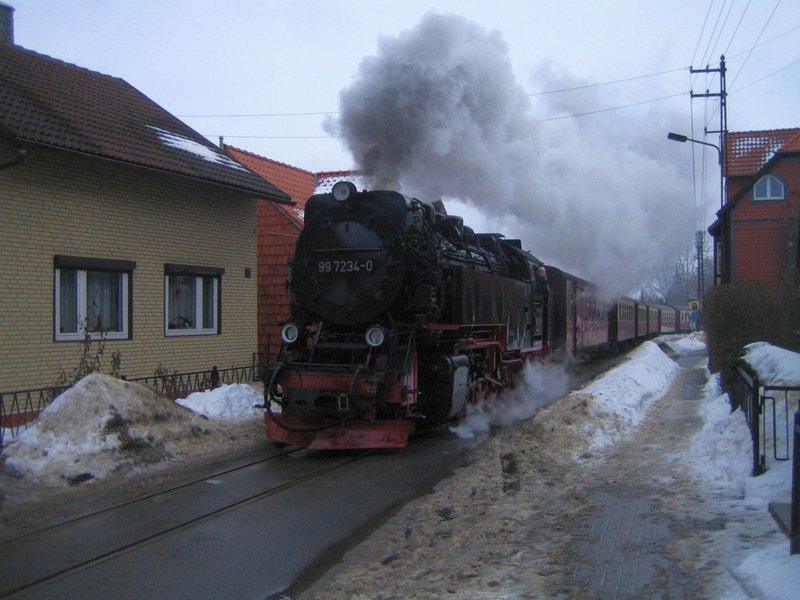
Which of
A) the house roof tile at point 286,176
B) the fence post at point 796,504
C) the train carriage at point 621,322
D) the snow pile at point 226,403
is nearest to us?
the fence post at point 796,504

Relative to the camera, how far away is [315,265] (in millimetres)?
9703

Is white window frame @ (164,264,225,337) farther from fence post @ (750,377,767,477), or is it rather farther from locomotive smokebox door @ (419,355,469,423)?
fence post @ (750,377,767,477)

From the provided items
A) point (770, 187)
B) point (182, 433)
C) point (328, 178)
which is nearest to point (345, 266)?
point (182, 433)

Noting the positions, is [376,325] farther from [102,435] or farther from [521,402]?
[521,402]

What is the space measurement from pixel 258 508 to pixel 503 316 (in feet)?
20.5

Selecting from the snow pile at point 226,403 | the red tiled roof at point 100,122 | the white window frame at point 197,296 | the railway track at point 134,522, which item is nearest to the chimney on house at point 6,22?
the red tiled roof at point 100,122

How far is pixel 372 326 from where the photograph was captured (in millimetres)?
9102

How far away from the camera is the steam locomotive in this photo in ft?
28.7

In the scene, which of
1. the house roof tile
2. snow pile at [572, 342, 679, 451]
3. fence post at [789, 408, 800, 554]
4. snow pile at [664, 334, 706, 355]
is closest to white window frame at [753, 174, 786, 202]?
snow pile at [664, 334, 706, 355]

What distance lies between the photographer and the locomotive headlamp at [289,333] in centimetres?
950

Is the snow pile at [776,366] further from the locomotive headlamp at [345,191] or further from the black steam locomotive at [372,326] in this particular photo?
the locomotive headlamp at [345,191]

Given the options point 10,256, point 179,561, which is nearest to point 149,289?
point 10,256

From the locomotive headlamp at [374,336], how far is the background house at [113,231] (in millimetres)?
4710

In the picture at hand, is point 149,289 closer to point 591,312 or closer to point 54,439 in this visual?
point 54,439
